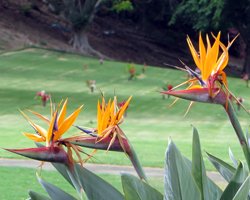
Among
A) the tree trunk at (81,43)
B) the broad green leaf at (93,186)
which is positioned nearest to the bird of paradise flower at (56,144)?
the broad green leaf at (93,186)

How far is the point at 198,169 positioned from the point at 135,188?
13.1 inches

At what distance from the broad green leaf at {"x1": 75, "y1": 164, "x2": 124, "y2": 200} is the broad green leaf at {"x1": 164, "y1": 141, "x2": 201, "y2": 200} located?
241 mm

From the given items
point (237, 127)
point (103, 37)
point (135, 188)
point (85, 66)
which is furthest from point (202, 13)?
point (135, 188)

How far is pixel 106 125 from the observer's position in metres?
2.39

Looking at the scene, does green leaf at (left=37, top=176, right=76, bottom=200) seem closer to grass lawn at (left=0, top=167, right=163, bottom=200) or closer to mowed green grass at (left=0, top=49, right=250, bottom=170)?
grass lawn at (left=0, top=167, right=163, bottom=200)

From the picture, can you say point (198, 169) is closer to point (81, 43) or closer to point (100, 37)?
point (81, 43)

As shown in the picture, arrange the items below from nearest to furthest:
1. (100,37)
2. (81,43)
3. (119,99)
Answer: (119,99) → (81,43) → (100,37)

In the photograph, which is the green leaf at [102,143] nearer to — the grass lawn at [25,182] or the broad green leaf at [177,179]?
the broad green leaf at [177,179]

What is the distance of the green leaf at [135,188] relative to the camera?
2451 mm

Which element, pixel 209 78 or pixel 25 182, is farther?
pixel 25 182

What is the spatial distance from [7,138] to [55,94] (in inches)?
384

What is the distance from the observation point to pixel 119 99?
2295 cm

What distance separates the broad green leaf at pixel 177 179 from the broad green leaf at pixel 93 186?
0.24 m

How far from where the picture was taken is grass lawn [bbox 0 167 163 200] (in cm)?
856
